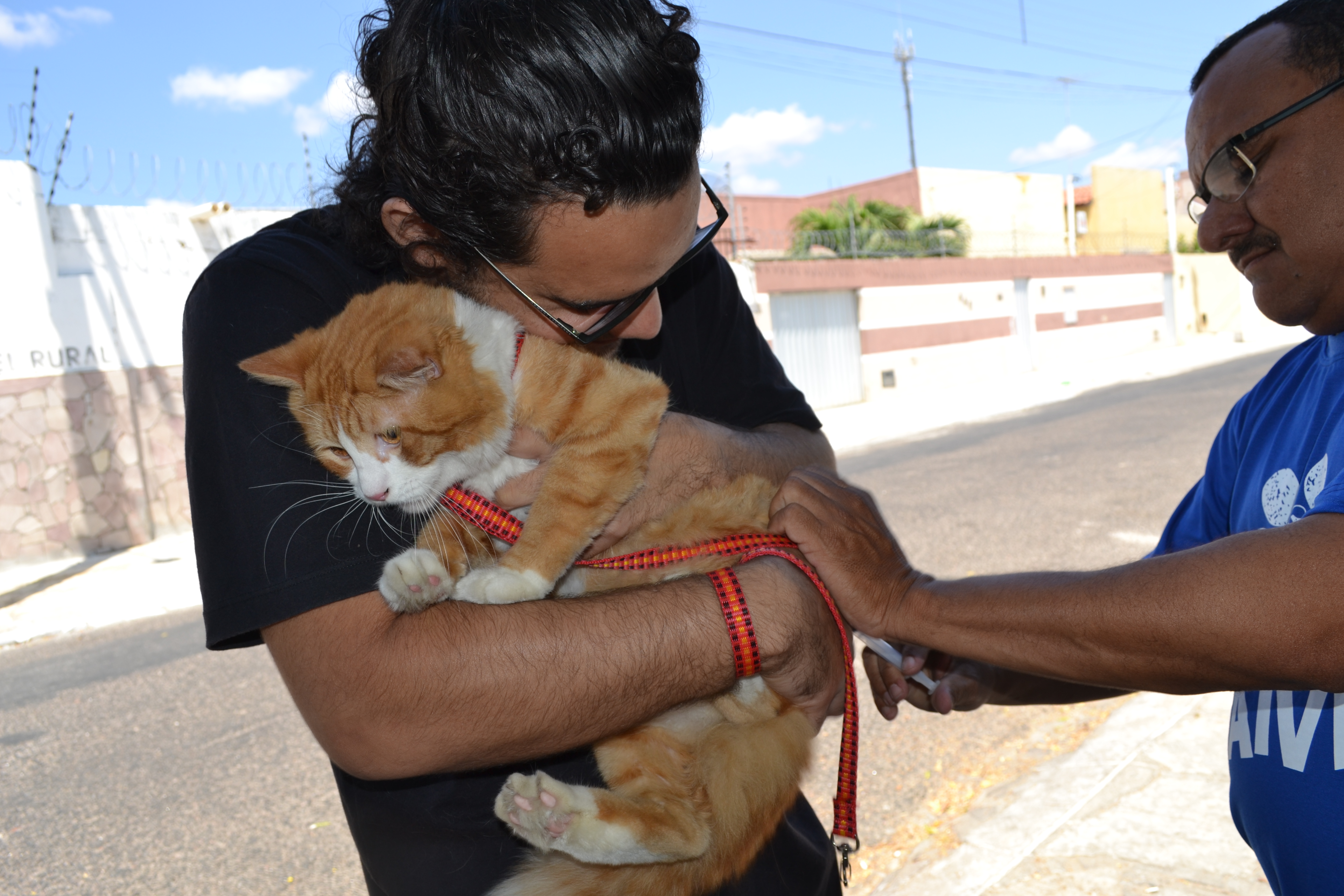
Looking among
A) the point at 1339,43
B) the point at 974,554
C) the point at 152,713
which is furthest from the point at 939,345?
the point at 1339,43

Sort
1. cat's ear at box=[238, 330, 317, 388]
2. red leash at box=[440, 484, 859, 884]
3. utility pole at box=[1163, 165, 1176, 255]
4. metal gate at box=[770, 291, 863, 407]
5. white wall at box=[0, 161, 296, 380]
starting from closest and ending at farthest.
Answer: cat's ear at box=[238, 330, 317, 388], red leash at box=[440, 484, 859, 884], white wall at box=[0, 161, 296, 380], metal gate at box=[770, 291, 863, 407], utility pole at box=[1163, 165, 1176, 255]

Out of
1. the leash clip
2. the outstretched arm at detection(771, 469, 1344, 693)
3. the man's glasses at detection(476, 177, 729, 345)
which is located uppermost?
the man's glasses at detection(476, 177, 729, 345)

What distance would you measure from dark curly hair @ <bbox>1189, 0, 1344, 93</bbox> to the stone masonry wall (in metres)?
10.8

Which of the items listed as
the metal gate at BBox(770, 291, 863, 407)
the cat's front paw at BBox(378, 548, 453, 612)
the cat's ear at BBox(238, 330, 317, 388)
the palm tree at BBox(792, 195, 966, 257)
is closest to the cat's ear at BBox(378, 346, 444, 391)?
the cat's ear at BBox(238, 330, 317, 388)

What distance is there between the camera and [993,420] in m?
16.6

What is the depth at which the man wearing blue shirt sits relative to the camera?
1402mm

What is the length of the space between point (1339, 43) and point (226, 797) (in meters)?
5.09

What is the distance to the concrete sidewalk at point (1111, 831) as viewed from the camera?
3006mm

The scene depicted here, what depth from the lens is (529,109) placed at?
1.54 meters

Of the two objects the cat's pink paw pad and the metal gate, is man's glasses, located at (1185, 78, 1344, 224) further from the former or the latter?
the metal gate

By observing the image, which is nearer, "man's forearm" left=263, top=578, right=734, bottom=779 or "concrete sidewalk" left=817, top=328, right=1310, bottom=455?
"man's forearm" left=263, top=578, right=734, bottom=779

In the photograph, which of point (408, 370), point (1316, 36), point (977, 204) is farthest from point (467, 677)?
point (977, 204)

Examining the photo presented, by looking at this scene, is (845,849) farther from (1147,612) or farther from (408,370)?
(408,370)

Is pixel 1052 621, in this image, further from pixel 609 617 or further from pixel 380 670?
pixel 380 670
